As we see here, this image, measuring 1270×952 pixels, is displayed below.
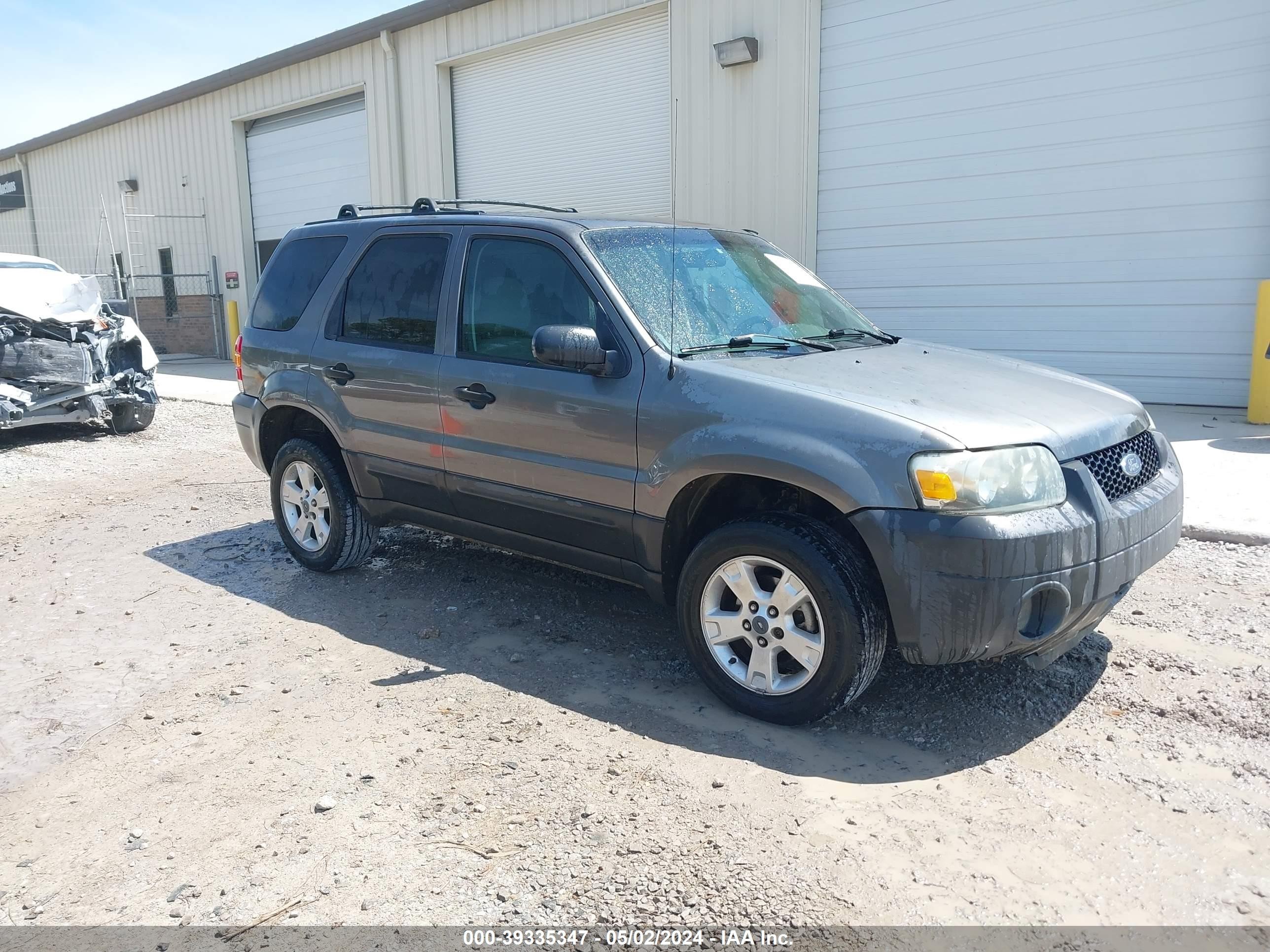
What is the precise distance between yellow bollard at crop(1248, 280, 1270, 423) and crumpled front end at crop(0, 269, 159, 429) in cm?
1073

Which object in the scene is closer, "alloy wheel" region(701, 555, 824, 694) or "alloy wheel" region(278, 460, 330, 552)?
"alloy wheel" region(701, 555, 824, 694)

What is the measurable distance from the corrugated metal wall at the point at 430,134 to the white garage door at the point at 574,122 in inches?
12.0

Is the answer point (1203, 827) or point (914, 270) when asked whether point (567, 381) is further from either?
point (914, 270)

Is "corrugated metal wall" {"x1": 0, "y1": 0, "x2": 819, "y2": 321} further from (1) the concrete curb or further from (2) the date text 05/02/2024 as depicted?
(2) the date text 05/02/2024

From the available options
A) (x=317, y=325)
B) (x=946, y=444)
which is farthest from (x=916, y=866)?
(x=317, y=325)

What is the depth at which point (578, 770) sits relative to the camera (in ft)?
10.9

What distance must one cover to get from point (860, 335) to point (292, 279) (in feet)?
10.2

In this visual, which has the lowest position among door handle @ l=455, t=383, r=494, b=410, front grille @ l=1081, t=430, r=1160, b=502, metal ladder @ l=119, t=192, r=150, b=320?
front grille @ l=1081, t=430, r=1160, b=502

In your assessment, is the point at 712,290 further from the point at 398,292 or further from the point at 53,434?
the point at 53,434

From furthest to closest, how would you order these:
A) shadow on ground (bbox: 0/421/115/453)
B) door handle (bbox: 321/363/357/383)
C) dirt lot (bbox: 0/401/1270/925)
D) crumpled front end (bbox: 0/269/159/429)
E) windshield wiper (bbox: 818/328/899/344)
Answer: shadow on ground (bbox: 0/421/115/453) → crumpled front end (bbox: 0/269/159/429) → door handle (bbox: 321/363/357/383) → windshield wiper (bbox: 818/328/899/344) → dirt lot (bbox: 0/401/1270/925)

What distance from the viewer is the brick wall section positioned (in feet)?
70.7

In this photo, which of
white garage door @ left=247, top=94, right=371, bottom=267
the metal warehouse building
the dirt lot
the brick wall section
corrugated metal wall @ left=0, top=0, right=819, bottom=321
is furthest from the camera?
the brick wall section

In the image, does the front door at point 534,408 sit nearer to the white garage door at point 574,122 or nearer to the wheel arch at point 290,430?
the wheel arch at point 290,430

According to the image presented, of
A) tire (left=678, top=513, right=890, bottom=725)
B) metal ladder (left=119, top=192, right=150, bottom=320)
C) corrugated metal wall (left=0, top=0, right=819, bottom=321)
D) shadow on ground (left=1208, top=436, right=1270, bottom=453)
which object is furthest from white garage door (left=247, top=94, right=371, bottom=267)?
tire (left=678, top=513, right=890, bottom=725)
